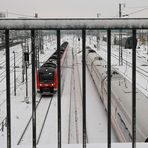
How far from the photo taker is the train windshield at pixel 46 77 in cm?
2362

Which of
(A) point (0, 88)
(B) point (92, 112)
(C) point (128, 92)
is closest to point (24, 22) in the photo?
(C) point (128, 92)

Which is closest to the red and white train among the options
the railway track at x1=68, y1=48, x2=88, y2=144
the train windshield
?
the train windshield

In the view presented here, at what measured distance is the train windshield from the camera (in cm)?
2362

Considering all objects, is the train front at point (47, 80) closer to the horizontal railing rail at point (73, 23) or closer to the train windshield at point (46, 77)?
the train windshield at point (46, 77)

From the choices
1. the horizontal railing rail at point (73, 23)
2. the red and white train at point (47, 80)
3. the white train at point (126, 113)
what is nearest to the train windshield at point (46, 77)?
the red and white train at point (47, 80)

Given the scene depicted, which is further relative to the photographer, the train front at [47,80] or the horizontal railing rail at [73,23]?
the train front at [47,80]

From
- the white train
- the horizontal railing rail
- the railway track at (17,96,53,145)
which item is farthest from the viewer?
the railway track at (17,96,53,145)

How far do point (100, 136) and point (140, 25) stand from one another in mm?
11723

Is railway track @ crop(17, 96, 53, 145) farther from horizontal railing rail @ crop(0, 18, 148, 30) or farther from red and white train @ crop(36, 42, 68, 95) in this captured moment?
horizontal railing rail @ crop(0, 18, 148, 30)

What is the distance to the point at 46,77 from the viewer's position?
2384 cm

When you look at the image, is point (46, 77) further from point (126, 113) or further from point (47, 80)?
point (126, 113)

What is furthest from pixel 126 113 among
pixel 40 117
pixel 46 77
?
pixel 46 77

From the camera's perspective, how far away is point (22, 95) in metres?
23.8

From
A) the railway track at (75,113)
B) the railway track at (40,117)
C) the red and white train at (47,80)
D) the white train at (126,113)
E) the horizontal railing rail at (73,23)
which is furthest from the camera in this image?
the red and white train at (47,80)
